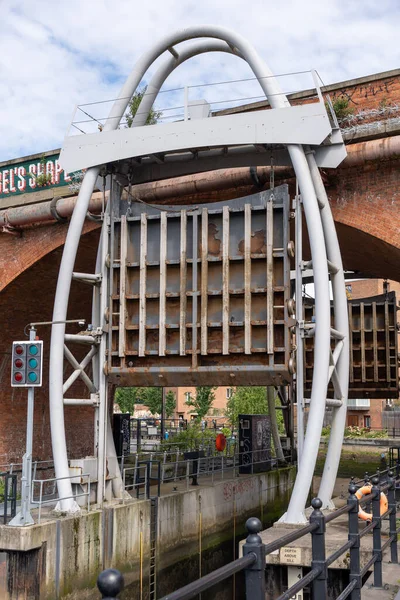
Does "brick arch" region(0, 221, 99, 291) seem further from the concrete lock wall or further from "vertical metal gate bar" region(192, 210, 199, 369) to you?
the concrete lock wall

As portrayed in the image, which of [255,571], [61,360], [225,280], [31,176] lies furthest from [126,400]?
[255,571]

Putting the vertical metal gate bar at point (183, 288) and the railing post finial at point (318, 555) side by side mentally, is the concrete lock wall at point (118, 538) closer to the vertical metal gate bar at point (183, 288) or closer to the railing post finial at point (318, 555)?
the vertical metal gate bar at point (183, 288)

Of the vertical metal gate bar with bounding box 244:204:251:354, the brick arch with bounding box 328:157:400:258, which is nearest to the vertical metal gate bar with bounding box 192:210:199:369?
the vertical metal gate bar with bounding box 244:204:251:354

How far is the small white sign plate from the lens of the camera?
11.9 meters

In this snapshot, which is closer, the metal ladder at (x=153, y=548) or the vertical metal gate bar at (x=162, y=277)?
the vertical metal gate bar at (x=162, y=277)

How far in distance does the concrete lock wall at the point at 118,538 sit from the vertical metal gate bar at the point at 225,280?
4759 mm

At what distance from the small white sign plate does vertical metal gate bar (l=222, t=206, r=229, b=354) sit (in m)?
4.61

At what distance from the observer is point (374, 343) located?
25797mm

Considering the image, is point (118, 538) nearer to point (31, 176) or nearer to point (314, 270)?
point (314, 270)

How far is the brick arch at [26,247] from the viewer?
21.6 meters

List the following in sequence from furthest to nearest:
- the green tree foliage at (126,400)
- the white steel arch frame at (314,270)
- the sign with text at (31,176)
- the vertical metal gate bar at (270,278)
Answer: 1. the green tree foliage at (126,400)
2. the sign with text at (31,176)
3. the vertical metal gate bar at (270,278)
4. the white steel arch frame at (314,270)

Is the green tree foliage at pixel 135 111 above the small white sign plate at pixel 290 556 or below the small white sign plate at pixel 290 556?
above

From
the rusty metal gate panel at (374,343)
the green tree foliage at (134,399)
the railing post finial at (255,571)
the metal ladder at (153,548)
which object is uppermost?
the rusty metal gate panel at (374,343)

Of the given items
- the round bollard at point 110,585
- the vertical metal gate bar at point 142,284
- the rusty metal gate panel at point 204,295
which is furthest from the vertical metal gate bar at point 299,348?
the round bollard at point 110,585
